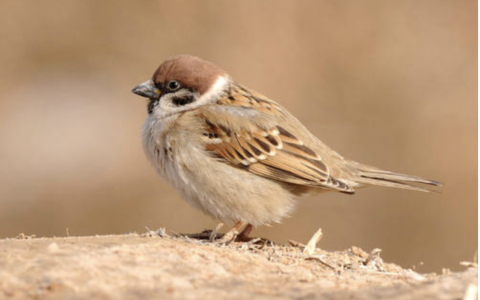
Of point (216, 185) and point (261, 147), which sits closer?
point (216, 185)

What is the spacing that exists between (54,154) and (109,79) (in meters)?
1.62

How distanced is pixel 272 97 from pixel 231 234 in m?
6.73

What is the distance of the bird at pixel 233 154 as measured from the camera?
5.43 metres


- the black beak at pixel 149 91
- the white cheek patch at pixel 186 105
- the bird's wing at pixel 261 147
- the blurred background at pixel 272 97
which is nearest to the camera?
the bird's wing at pixel 261 147

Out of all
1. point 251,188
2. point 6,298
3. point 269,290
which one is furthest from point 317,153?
point 6,298

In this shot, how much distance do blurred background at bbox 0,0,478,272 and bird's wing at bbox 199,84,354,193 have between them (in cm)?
470

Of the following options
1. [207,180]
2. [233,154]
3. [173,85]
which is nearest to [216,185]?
[207,180]

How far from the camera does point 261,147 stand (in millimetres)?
5625

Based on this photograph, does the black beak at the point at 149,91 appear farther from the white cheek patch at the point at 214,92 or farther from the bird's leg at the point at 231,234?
the bird's leg at the point at 231,234

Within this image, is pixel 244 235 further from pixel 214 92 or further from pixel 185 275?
pixel 185 275

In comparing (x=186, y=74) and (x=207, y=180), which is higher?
(x=186, y=74)

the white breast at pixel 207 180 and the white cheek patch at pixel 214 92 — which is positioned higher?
the white cheek patch at pixel 214 92

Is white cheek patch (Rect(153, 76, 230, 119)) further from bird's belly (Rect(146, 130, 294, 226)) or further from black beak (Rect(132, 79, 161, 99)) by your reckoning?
bird's belly (Rect(146, 130, 294, 226))

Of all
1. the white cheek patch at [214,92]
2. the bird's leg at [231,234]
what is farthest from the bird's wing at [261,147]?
the bird's leg at [231,234]
